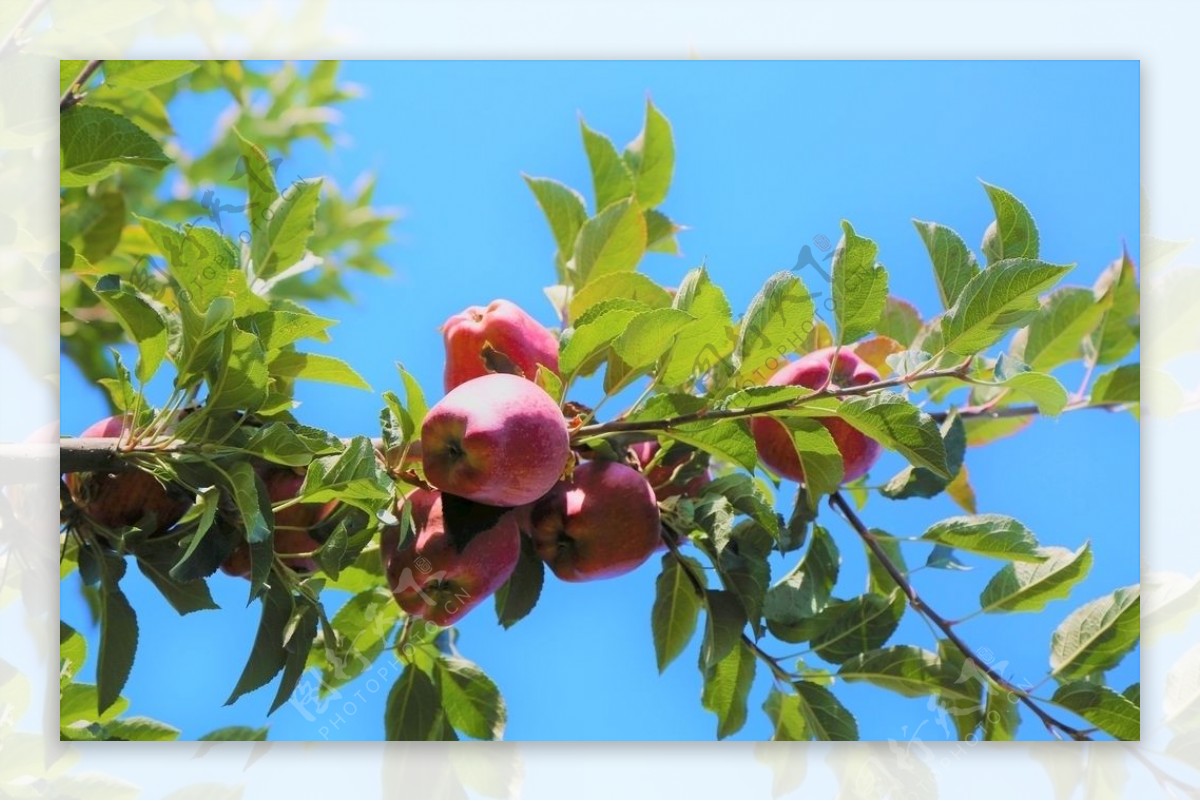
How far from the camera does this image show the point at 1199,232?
1288 mm

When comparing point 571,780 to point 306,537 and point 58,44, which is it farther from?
point 58,44

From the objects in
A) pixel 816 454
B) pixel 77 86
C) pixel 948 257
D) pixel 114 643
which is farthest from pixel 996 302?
pixel 77 86

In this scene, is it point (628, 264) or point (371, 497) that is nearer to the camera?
point (371, 497)

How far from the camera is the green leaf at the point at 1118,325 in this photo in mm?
1275

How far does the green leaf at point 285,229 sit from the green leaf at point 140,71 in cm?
23

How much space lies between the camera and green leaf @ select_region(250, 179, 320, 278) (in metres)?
1.05

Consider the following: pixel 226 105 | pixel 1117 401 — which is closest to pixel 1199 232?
pixel 1117 401

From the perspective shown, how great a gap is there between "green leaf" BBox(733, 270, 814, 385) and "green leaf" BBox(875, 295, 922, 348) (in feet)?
0.92

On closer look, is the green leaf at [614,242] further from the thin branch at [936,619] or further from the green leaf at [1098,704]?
the green leaf at [1098,704]

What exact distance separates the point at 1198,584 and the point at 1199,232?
369mm

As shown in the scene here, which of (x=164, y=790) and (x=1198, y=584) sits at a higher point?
(x=1198, y=584)

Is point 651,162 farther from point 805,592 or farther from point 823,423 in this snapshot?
point 805,592

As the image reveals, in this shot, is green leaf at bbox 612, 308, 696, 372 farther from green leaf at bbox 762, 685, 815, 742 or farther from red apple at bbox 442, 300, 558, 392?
green leaf at bbox 762, 685, 815, 742

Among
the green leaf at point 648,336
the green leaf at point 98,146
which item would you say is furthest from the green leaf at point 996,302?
the green leaf at point 98,146
